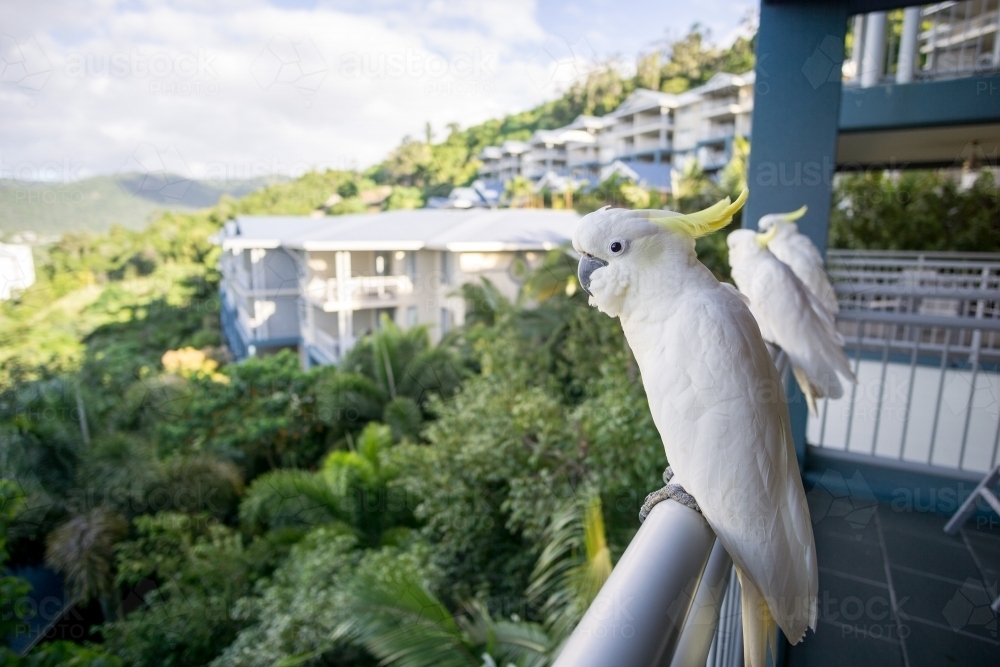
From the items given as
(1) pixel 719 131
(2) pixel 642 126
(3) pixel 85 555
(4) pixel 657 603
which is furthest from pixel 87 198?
(2) pixel 642 126

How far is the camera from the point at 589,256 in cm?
78

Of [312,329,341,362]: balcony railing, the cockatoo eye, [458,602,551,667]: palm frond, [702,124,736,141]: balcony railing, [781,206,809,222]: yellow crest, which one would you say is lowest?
[312,329,341,362]: balcony railing

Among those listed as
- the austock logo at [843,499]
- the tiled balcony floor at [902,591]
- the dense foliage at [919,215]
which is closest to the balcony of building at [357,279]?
the dense foliage at [919,215]

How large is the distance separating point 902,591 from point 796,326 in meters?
0.74

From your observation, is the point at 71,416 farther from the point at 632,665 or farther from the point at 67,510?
the point at 632,665

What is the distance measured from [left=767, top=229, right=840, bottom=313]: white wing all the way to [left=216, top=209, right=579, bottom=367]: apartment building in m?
6.15

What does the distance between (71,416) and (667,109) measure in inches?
917

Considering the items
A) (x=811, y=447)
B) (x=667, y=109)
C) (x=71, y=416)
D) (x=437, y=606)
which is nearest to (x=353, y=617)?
(x=437, y=606)

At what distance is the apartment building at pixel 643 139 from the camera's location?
1934 cm

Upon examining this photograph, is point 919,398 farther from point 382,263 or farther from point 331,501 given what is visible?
point 382,263

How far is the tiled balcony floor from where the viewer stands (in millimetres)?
1205

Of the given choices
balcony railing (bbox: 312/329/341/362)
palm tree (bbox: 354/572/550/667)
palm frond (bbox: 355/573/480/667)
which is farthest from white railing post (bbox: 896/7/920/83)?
balcony railing (bbox: 312/329/341/362)

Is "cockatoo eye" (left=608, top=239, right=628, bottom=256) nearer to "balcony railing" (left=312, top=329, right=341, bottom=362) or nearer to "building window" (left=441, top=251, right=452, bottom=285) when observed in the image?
"building window" (left=441, top=251, right=452, bottom=285)

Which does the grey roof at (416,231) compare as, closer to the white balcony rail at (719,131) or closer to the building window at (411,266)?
the building window at (411,266)
